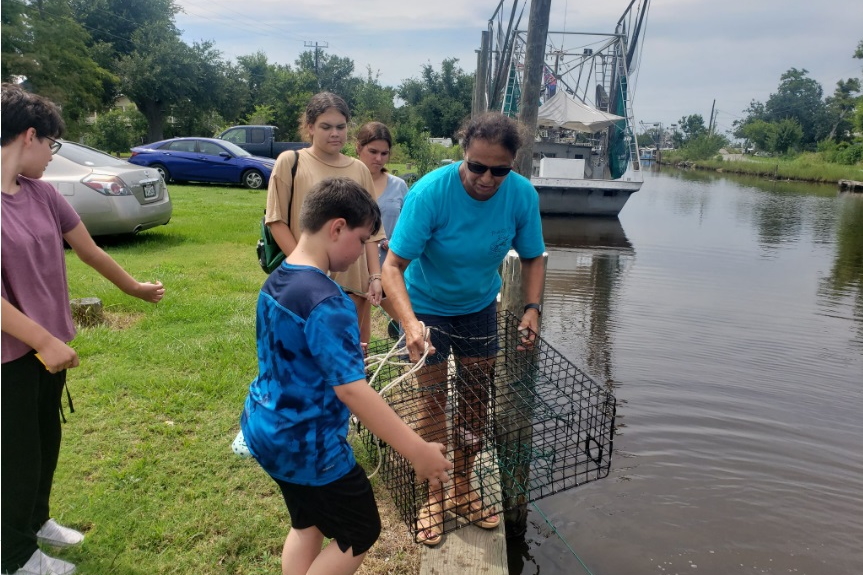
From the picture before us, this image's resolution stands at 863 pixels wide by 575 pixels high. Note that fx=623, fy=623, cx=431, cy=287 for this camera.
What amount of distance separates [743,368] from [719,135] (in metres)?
78.7

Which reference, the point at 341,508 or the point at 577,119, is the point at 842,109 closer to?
the point at 577,119

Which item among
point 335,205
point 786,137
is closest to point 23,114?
point 335,205

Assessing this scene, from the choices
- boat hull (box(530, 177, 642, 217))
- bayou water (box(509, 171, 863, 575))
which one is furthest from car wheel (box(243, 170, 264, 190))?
bayou water (box(509, 171, 863, 575))

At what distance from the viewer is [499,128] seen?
251 cm

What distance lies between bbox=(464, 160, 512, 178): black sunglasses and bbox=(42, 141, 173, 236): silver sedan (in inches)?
270

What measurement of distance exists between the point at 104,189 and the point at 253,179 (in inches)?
345

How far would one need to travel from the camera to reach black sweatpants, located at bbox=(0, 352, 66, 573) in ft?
7.32

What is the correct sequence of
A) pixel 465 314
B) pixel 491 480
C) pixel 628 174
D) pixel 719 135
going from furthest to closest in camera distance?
pixel 719 135 < pixel 628 174 < pixel 491 480 < pixel 465 314

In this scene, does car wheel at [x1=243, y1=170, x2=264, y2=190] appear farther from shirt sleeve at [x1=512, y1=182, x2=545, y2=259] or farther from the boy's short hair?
the boy's short hair

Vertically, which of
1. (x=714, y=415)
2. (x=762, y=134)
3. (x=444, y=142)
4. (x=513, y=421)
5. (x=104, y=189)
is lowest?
(x=714, y=415)

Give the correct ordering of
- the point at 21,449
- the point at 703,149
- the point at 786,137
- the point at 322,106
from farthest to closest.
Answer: the point at 703,149 → the point at 786,137 → the point at 322,106 → the point at 21,449

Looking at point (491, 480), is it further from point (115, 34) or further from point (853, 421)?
point (115, 34)

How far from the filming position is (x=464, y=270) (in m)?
2.81

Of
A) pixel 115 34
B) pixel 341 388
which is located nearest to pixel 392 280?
pixel 341 388
